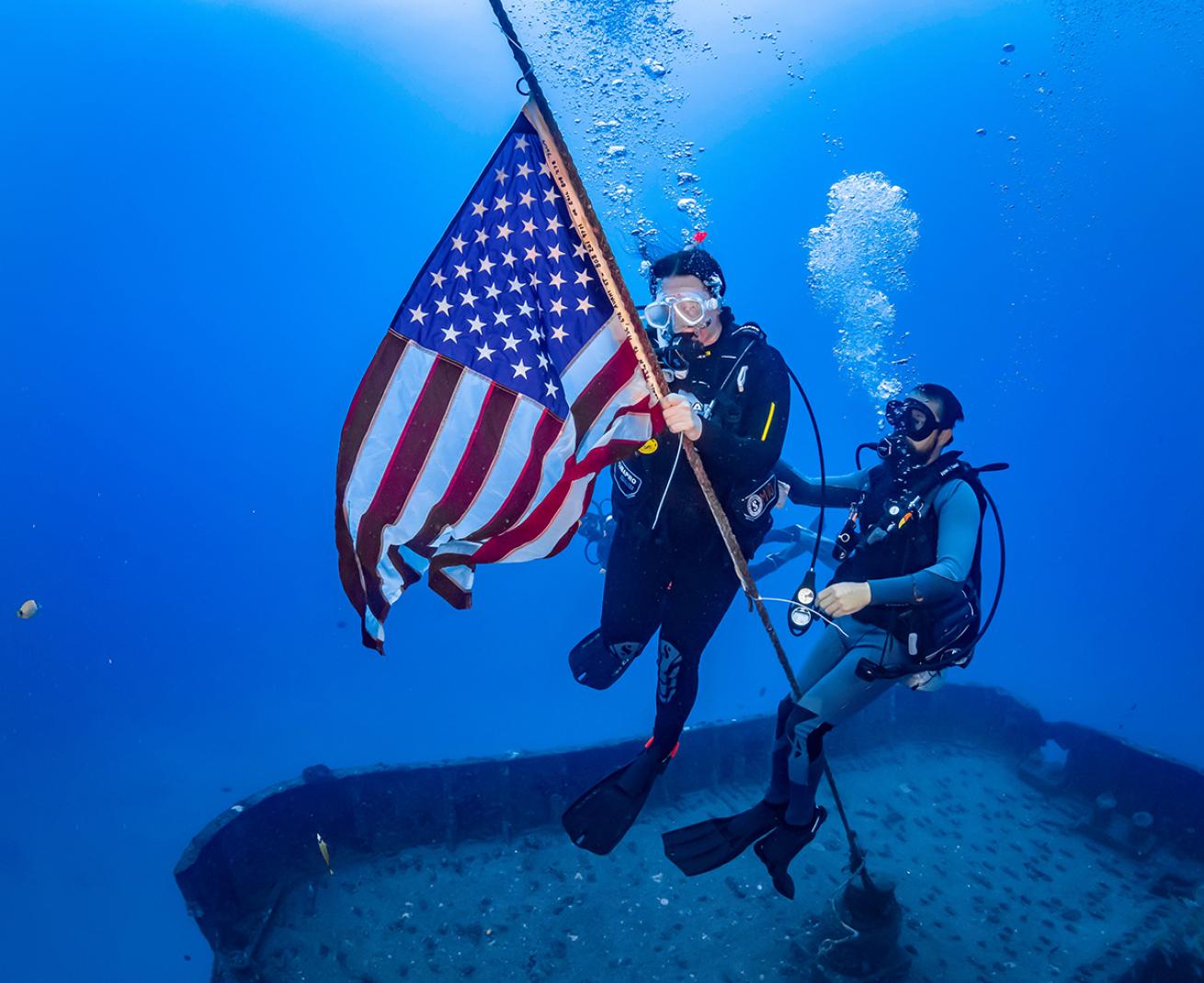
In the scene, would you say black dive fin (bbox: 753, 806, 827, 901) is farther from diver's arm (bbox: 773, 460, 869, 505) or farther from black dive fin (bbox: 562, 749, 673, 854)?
diver's arm (bbox: 773, 460, 869, 505)

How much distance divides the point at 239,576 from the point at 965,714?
335 feet

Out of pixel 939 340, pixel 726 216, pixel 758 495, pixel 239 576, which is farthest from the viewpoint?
pixel 939 340

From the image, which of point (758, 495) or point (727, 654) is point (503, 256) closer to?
point (758, 495)

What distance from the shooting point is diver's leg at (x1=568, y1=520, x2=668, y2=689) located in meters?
5.07

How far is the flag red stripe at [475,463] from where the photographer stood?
412 cm

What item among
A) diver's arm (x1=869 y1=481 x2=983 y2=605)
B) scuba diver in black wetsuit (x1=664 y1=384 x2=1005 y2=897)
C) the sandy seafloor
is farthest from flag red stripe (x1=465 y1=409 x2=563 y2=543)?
the sandy seafloor

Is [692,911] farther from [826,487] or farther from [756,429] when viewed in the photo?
[756,429]

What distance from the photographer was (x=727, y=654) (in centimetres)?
5822

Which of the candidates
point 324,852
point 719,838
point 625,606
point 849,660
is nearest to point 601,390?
point 625,606

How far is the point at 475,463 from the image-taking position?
13.6ft

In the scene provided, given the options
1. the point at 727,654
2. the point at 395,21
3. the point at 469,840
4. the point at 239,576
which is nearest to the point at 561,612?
the point at 727,654

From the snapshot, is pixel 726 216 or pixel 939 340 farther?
pixel 939 340

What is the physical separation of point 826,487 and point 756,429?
1.45 m

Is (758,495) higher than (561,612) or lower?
higher
